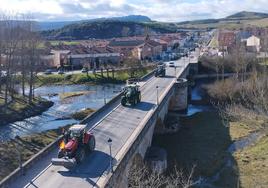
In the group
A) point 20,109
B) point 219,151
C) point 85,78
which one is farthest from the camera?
point 85,78

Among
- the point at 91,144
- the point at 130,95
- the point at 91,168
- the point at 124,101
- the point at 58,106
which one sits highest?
the point at 130,95

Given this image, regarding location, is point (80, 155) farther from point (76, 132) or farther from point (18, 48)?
point (18, 48)

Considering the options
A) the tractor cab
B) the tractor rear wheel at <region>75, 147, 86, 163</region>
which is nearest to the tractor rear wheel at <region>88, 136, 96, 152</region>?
the tractor rear wheel at <region>75, 147, 86, 163</region>

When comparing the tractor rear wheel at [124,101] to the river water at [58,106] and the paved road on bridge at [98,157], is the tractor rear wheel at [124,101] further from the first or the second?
the river water at [58,106]

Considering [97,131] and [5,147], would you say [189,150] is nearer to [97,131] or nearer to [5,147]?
[97,131]

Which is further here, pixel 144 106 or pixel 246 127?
pixel 246 127

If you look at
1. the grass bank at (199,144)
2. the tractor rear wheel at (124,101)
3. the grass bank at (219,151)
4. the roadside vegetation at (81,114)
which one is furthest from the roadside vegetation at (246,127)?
the roadside vegetation at (81,114)

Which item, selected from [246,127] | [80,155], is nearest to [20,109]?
[246,127]
